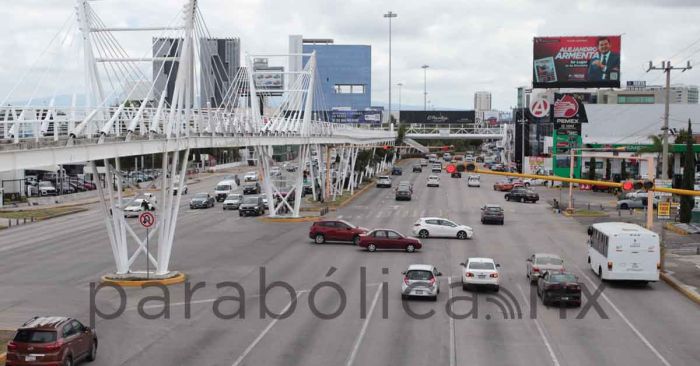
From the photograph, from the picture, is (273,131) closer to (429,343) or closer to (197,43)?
(197,43)

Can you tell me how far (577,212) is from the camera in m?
67.9

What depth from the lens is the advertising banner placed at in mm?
104938

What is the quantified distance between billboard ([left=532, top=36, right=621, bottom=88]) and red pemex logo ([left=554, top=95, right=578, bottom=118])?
11.9m

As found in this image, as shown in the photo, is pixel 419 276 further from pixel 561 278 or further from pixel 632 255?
pixel 632 255

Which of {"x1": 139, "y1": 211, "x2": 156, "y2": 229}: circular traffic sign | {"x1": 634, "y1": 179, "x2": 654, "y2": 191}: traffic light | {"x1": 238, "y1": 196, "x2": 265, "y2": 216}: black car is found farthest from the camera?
{"x1": 238, "y1": 196, "x2": 265, "y2": 216}: black car

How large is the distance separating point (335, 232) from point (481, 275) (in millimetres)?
16108

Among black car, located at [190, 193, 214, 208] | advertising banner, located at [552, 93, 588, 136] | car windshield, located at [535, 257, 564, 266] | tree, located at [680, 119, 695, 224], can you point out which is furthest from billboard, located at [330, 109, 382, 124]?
car windshield, located at [535, 257, 564, 266]

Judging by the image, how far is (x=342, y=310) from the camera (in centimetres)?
2877

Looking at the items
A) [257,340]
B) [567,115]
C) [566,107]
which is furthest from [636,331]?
[566,107]

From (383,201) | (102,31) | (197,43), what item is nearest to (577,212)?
(383,201)

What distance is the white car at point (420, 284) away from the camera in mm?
30391

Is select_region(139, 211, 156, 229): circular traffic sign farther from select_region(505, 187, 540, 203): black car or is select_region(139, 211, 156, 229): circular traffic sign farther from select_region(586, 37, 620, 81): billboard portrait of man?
select_region(586, 37, 620, 81): billboard portrait of man

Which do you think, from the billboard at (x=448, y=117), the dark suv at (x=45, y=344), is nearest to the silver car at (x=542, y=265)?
the dark suv at (x=45, y=344)

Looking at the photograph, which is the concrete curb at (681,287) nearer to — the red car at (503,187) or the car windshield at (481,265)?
the car windshield at (481,265)
